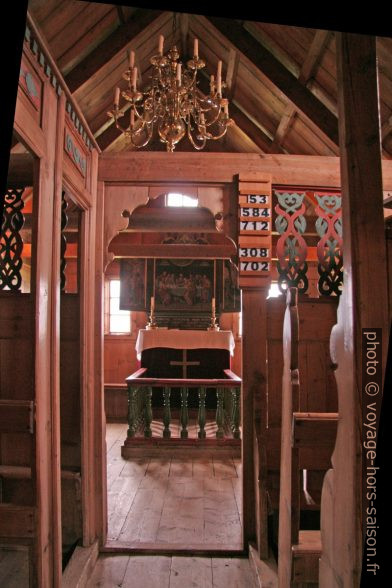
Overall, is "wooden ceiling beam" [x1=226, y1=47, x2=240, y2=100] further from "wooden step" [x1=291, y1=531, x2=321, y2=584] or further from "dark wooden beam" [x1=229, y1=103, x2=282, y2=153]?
"wooden step" [x1=291, y1=531, x2=321, y2=584]

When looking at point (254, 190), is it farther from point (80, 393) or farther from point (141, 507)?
point (141, 507)

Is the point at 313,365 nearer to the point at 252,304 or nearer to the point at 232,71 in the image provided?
the point at 252,304

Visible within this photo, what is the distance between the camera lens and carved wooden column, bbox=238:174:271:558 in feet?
10.3

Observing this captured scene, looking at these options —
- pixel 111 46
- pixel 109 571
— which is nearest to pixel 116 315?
pixel 111 46

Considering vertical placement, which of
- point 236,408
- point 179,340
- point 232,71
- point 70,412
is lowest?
point 236,408

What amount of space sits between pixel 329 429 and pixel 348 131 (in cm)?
118

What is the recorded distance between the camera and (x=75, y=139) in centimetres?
281

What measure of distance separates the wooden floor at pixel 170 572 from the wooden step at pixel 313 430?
1.54m

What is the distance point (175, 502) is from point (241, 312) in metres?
1.91

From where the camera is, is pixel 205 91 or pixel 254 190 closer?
pixel 254 190

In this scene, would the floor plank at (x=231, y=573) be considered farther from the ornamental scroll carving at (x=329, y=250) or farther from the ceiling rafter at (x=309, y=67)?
the ceiling rafter at (x=309, y=67)

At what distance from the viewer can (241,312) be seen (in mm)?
3551

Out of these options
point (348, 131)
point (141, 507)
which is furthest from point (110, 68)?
point (141, 507)

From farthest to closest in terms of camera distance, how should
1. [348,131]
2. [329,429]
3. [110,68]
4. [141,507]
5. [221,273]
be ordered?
[221,273]
[110,68]
[141,507]
[329,429]
[348,131]
